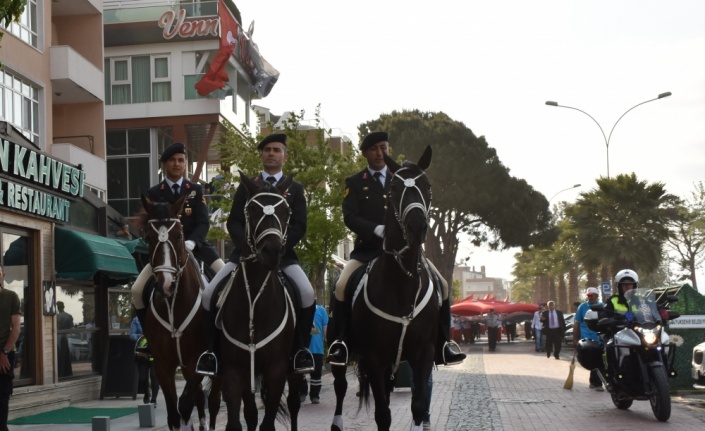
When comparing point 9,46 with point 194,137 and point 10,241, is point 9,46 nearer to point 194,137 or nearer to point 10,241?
point 10,241

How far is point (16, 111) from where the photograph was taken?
87.4 ft

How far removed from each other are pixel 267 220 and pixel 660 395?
26.3 ft

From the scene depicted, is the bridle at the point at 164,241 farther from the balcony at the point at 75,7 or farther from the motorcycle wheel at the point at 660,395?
the balcony at the point at 75,7

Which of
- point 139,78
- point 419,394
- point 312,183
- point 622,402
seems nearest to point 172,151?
point 419,394

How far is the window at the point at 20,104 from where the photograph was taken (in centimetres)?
2583

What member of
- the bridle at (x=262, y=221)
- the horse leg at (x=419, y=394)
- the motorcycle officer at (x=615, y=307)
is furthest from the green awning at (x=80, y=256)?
the bridle at (x=262, y=221)

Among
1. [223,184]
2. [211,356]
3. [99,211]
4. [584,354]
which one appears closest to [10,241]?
[99,211]

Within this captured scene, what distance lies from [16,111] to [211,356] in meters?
18.8

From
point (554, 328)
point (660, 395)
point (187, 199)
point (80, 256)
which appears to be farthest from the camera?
point (554, 328)

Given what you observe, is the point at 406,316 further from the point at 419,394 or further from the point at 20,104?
the point at 20,104

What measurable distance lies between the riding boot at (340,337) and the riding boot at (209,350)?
1.16 metres

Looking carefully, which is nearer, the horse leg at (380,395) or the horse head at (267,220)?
the horse head at (267,220)

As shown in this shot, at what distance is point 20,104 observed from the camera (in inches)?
1064

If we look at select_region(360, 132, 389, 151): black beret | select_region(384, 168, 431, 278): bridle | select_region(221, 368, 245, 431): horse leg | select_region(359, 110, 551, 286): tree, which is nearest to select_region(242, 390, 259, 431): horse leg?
select_region(221, 368, 245, 431): horse leg
